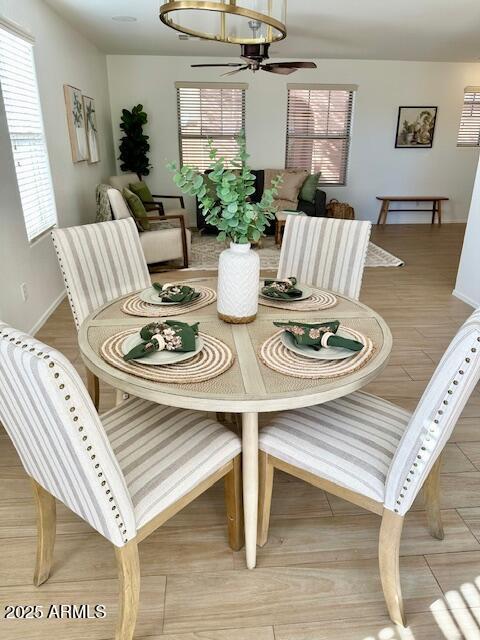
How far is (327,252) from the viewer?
220 cm

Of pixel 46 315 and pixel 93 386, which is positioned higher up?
pixel 93 386

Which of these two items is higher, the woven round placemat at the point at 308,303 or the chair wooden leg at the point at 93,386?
the woven round placemat at the point at 308,303

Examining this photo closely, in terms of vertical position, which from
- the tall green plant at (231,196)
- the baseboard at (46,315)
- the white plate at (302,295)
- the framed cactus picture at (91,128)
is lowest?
the baseboard at (46,315)

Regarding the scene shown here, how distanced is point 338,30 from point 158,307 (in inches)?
171

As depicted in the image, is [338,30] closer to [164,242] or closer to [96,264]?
[164,242]

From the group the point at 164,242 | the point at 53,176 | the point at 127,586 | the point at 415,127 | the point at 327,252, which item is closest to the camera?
the point at 127,586

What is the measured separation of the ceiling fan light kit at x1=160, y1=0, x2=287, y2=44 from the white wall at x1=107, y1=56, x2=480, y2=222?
5228mm

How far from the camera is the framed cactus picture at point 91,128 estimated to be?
4840 millimetres

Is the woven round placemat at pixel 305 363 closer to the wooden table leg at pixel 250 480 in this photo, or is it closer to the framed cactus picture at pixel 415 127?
the wooden table leg at pixel 250 480

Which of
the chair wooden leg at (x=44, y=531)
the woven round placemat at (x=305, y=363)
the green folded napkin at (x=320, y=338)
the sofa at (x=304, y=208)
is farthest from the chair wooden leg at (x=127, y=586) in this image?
the sofa at (x=304, y=208)

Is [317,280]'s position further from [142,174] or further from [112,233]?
[142,174]

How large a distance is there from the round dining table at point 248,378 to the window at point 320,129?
579 cm

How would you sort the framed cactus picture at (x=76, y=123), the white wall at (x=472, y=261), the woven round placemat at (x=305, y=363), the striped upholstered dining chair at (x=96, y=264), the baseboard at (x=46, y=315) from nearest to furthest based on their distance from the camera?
1. the woven round placemat at (x=305, y=363)
2. the striped upholstered dining chair at (x=96, y=264)
3. the baseboard at (x=46, y=315)
4. the white wall at (x=472, y=261)
5. the framed cactus picture at (x=76, y=123)

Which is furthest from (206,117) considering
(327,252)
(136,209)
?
(327,252)
